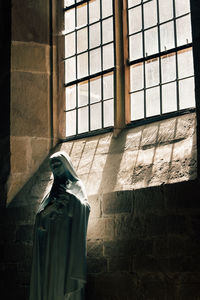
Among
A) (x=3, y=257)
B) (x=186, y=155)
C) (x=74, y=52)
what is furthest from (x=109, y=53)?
(x=3, y=257)

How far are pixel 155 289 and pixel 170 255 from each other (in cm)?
36

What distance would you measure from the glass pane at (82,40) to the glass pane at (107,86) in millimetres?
594

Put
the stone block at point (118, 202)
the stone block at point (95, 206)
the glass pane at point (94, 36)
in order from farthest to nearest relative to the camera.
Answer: the glass pane at point (94, 36) < the stone block at point (95, 206) < the stone block at point (118, 202)

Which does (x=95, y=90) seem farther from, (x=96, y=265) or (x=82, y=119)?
(x=96, y=265)

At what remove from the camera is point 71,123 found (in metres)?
8.12

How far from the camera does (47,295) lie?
6215 millimetres

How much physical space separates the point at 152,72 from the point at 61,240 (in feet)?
7.09

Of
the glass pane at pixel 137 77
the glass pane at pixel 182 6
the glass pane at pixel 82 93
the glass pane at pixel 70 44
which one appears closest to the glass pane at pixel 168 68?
the glass pane at pixel 137 77

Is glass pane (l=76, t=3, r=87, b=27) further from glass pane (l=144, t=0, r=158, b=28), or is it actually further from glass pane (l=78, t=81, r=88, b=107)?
glass pane (l=144, t=0, r=158, b=28)

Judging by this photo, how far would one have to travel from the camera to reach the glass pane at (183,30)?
6773mm

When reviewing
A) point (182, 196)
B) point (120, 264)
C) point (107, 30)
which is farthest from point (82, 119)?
point (182, 196)

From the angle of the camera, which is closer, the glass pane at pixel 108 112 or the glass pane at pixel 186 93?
the glass pane at pixel 186 93

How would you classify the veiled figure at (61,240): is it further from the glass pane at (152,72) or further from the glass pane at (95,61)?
the glass pane at (95,61)

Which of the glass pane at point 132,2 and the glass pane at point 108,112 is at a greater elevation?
the glass pane at point 132,2
